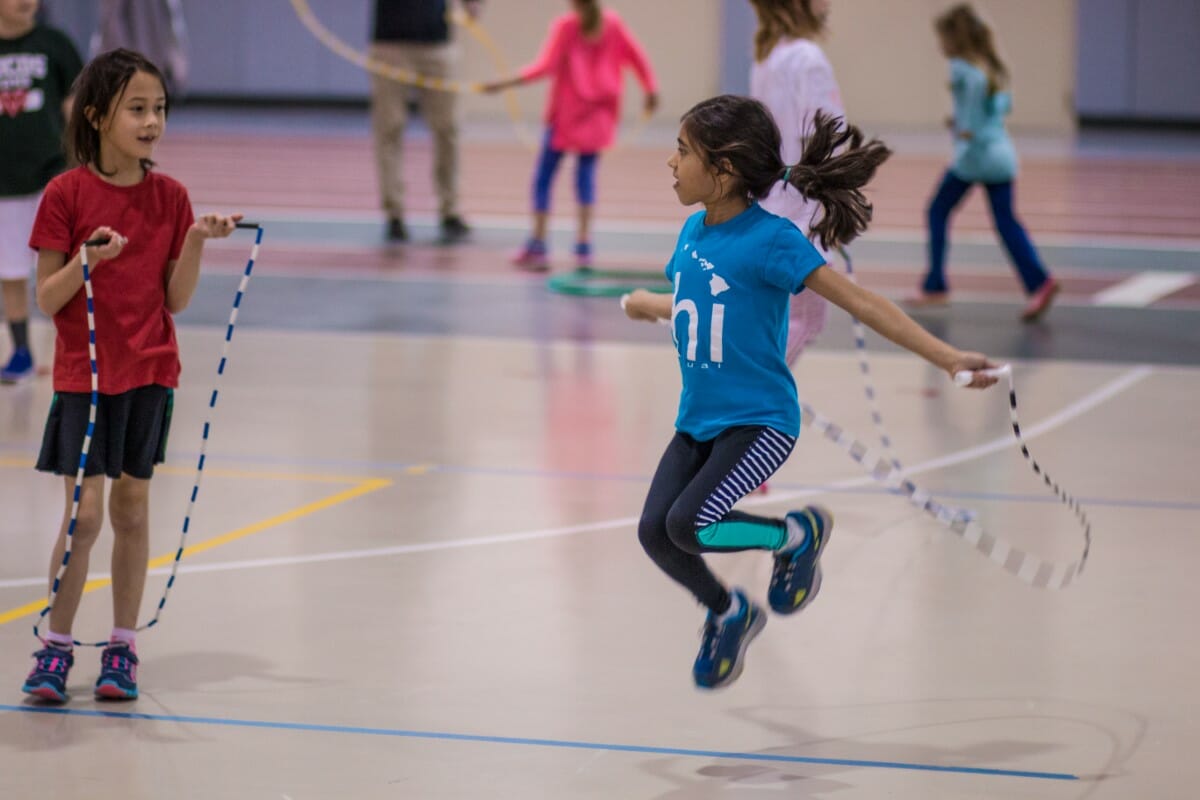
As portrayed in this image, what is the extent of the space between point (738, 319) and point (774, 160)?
0.43 metres

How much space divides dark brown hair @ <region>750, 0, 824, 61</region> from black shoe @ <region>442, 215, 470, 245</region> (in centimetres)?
863

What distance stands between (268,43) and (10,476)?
75.3 feet

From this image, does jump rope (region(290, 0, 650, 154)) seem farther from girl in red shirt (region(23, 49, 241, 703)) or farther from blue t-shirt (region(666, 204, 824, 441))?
blue t-shirt (region(666, 204, 824, 441))

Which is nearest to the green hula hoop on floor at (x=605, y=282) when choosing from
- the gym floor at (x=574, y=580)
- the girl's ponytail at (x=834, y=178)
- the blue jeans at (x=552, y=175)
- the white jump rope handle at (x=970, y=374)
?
the gym floor at (x=574, y=580)

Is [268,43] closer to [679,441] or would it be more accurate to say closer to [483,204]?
[483,204]

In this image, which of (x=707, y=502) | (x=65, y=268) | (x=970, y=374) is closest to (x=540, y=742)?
(x=707, y=502)

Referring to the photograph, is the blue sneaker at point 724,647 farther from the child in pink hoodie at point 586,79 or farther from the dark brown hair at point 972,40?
the child in pink hoodie at point 586,79

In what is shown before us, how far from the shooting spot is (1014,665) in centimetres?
514

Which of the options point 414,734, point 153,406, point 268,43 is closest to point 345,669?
point 414,734

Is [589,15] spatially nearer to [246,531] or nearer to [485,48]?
[246,531]

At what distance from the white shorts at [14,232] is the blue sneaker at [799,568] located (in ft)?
18.1

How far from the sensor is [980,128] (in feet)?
38.4

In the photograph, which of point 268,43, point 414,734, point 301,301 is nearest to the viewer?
point 414,734

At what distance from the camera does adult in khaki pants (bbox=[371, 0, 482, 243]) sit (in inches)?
587
